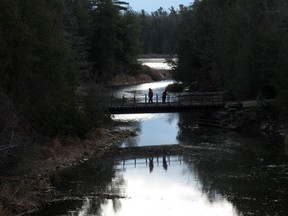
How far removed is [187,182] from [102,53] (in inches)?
2408

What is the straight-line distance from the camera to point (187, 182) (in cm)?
2806

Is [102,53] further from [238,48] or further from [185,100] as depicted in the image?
[185,100]

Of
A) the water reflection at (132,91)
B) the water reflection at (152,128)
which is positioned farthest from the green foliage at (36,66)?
the water reflection at (132,91)

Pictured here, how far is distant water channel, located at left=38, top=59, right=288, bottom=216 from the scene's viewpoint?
23.1 metres

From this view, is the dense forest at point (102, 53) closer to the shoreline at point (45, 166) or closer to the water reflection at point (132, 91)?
the shoreline at point (45, 166)

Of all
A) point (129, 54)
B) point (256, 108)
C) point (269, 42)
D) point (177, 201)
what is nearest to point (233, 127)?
point (256, 108)

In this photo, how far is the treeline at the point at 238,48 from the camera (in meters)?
46.2

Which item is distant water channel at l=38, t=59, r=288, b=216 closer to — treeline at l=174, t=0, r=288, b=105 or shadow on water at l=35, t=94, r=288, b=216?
shadow on water at l=35, t=94, r=288, b=216

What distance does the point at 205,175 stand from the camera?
29375mm

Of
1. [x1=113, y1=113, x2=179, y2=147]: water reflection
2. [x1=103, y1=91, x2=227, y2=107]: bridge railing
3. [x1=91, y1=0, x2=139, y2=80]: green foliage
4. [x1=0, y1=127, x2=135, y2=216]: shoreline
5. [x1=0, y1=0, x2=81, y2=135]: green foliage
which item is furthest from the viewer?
[x1=91, y1=0, x2=139, y2=80]: green foliage

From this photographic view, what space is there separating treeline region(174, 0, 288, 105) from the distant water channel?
800 centimetres

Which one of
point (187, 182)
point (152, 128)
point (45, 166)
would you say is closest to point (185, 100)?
point (152, 128)

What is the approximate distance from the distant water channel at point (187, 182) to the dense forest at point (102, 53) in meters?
3.91

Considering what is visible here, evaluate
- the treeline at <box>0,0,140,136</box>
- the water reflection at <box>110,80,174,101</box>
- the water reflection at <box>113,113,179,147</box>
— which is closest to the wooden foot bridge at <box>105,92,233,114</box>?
the water reflection at <box>113,113,179,147</box>
